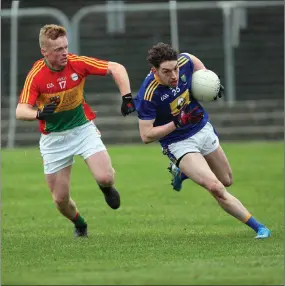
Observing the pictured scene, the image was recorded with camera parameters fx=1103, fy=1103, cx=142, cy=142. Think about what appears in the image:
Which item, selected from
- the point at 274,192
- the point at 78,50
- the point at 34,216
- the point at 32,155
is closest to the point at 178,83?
the point at 34,216

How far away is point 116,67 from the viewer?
459 inches

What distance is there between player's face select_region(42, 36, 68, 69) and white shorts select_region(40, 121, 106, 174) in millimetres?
806

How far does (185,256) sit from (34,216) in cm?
551

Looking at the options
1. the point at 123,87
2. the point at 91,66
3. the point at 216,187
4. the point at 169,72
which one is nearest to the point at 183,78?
the point at 169,72

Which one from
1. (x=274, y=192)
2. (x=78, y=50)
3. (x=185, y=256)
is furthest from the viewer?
(x=78, y=50)

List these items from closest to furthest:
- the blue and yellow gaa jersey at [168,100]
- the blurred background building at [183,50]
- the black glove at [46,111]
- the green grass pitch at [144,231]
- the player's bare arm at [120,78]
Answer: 1. the green grass pitch at [144,231]
2. the black glove at [46,111]
3. the player's bare arm at [120,78]
4. the blue and yellow gaa jersey at [168,100]
5. the blurred background building at [183,50]

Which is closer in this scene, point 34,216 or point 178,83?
point 178,83

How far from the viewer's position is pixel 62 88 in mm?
11641

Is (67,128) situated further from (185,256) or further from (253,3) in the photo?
(253,3)

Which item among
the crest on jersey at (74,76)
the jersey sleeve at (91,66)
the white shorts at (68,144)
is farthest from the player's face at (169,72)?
the white shorts at (68,144)

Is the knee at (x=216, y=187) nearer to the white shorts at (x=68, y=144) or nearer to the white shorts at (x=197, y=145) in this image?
the white shorts at (x=197, y=145)

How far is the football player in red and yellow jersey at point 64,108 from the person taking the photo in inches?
450

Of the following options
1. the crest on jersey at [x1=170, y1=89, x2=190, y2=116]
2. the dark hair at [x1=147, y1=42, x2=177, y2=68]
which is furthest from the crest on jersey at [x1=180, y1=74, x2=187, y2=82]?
the dark hair at [x1=147, y1=42, x2=177, y2=68]

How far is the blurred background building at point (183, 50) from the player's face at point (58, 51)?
1433 cm
